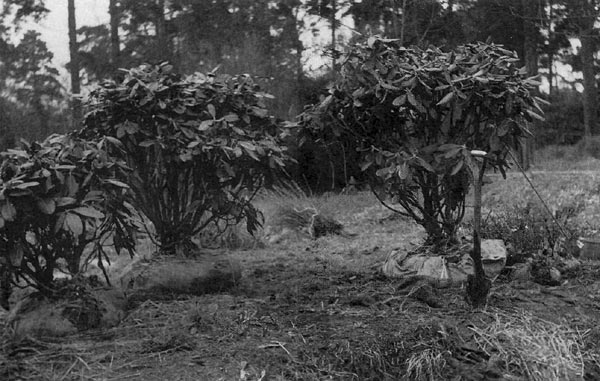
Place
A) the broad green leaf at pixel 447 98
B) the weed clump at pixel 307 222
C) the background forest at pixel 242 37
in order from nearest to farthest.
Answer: the broad green leaf at pixel 447 98 → the weed clump at pixel 307 222 → the background forest at pixel 242 37

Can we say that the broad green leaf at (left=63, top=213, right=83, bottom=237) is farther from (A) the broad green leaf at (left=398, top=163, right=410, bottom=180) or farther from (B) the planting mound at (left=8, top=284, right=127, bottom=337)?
(A) the broad green leaf at (left=398, top=163, right=410, bottom=180)

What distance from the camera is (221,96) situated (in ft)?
16.2

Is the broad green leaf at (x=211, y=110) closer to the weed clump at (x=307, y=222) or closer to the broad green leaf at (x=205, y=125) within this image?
the broad green leaf at (x=205, y=125)

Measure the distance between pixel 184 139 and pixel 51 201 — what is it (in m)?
1.42

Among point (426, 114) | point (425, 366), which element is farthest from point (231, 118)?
point (425, 366)

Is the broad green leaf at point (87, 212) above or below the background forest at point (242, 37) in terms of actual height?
below

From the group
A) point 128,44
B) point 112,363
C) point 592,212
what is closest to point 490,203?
point 592,212

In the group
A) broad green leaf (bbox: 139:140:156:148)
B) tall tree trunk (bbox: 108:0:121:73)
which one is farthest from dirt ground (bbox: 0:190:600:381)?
tall tree trunk (bbox: 108:0:121:73)

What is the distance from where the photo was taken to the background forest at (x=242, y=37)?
16250mm

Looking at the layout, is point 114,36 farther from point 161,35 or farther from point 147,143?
point 147,143

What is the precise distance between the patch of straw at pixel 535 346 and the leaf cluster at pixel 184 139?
191 cm

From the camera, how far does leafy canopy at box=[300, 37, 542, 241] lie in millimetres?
4516

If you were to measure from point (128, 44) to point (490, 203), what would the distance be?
39.7 ft

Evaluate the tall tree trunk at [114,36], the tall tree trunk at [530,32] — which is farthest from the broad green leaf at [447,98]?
the tall tree trunk at [114,36]
